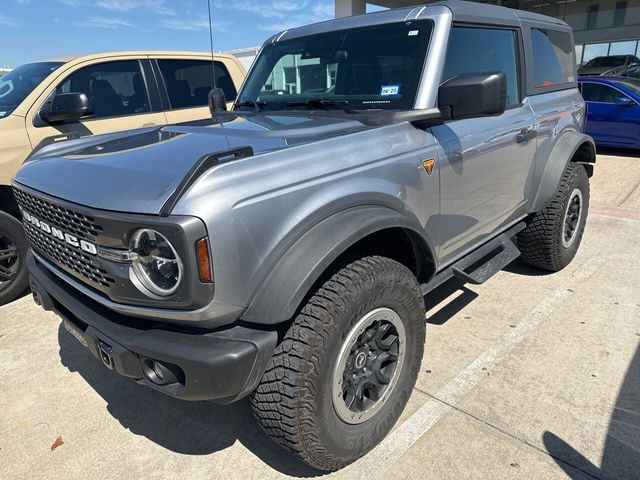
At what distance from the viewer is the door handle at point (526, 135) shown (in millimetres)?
3305

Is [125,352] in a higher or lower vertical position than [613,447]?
higher

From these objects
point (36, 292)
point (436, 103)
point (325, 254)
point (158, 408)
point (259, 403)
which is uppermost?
point (436, 103)

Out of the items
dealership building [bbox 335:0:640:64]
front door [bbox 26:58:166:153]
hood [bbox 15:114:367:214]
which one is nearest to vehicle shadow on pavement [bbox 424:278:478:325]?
hood [bbox 15:114:367:214]

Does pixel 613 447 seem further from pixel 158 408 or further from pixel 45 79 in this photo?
pixel 45 79

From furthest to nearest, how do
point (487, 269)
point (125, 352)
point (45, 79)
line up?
point (45, 79) < point (487, 269) < point (125, 352)

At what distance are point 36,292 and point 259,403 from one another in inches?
52.1

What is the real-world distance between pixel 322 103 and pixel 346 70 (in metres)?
0.25

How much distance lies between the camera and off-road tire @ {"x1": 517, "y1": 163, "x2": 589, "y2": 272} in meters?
3.93

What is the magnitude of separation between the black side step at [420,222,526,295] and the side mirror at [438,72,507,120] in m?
0.95

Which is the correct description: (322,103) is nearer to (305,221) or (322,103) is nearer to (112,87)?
(305,221)

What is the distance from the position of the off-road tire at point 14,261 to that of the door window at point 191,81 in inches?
74.8

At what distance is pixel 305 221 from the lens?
1878mm

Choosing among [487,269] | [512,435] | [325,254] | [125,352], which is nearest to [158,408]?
[125,352]

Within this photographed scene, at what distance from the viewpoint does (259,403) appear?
1949 mm
